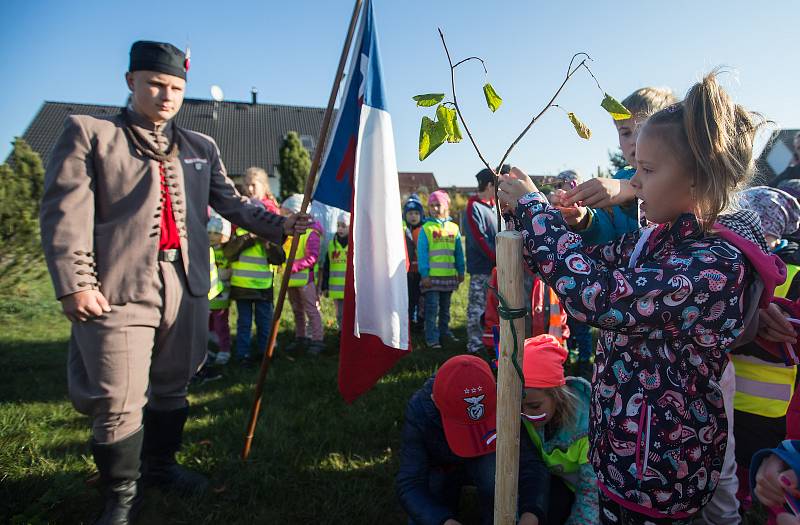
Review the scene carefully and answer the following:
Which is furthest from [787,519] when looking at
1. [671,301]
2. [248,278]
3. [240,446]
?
[248,278]

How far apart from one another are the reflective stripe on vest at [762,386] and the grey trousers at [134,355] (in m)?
2.56

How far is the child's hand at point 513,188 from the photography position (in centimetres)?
140

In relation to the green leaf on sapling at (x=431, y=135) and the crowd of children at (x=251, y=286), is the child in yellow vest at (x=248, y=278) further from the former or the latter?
the green leaf on sapling at (x=431, y=135)

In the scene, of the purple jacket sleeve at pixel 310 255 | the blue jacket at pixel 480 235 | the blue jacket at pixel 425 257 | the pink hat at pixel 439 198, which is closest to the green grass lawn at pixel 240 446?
the purple jacket sleeve at pixel 310 255

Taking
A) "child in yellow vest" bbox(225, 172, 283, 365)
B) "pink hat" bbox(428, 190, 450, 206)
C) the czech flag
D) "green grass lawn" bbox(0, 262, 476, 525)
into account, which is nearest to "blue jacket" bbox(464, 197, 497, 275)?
"pink hat" bbox(428, 190, 450, 206)

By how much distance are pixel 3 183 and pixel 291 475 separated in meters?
3.35

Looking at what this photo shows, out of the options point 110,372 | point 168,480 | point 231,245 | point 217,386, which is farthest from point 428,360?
point 110,372

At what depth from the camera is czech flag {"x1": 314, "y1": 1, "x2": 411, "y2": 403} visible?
8.16ft

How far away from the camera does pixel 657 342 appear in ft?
4.40

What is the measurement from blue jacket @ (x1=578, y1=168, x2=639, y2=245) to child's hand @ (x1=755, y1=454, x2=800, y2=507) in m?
0.88

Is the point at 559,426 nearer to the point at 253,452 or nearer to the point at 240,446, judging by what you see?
the point at 253,452

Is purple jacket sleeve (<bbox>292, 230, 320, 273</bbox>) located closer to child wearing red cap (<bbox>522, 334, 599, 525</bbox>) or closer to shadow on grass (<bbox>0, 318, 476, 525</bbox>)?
shadow on grass (<bbox>0, 318, 476, 525</bbox>)

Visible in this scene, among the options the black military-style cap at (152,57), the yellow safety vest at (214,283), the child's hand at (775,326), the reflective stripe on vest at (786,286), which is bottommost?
the yellow safety vest at (214,283)

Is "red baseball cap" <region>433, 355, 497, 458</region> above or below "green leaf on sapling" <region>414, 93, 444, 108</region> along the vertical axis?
below
